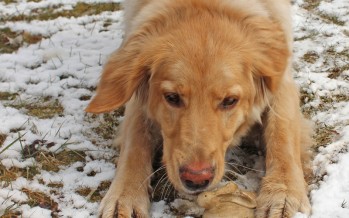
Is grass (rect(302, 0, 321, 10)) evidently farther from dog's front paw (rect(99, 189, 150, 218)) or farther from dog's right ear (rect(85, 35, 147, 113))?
dog's front paw (rect(99, 189, 150, 218))

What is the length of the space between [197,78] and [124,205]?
2.81ft

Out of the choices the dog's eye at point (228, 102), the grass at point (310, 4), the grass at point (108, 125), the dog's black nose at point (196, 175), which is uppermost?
the dog's eye at point (228, 102)

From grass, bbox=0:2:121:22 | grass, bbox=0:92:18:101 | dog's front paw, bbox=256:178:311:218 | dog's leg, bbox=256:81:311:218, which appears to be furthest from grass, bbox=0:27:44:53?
dog's front paw, bbox=256:178:311:218

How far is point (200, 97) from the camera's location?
311 centimetres

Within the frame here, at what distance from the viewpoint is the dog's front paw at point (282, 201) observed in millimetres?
3146

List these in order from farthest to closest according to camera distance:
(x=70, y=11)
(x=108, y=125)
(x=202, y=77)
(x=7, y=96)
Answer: (x=70, y=11) → (x=7, y=96) → (x=108, y=125) → (x=202, y=77)

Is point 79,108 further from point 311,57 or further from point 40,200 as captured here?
point 311,57

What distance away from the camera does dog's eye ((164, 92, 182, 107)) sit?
127 inches

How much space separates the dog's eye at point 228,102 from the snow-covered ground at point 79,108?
574 mm

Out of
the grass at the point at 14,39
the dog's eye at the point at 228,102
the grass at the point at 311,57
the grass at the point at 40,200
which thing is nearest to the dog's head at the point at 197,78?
the dog's eye at the point at 228,102

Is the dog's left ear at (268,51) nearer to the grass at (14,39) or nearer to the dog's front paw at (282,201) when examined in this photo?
the dog's front paw at (282,201)

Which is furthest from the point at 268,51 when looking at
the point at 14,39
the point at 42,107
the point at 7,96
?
the point at 14,39

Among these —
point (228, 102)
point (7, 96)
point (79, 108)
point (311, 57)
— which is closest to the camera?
point (228, 102)

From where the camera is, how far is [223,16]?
3.37m
